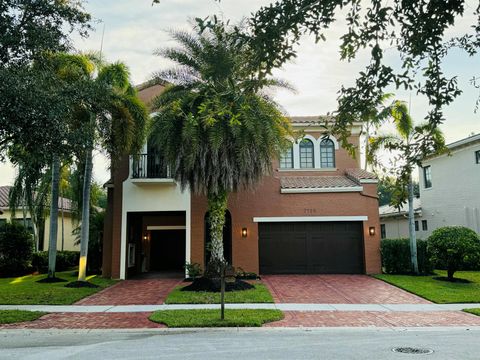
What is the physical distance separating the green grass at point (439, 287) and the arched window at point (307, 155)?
7.00 metres

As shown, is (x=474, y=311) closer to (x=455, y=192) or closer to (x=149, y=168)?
(x=149, y=168)

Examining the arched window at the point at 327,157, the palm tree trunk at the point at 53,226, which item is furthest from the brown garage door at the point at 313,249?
the palm tree trunk at the point at 53,226

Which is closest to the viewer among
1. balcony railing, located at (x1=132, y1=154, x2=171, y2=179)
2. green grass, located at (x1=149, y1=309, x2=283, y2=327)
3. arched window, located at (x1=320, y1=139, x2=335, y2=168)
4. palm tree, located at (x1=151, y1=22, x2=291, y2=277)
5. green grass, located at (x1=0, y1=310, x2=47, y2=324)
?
green grass, located at (x1=149, y1=309, x2=283, y2=327)

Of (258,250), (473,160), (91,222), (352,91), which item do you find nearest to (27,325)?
(352,91)

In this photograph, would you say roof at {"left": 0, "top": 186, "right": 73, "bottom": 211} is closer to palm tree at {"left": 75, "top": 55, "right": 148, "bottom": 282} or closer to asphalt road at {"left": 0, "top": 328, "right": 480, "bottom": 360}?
palm tree at {"left": 75, "top": 55, "right": 148, "bottom": 282}

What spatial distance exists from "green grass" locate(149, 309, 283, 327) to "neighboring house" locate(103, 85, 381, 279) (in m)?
7.75

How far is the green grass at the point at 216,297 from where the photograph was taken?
12.8m

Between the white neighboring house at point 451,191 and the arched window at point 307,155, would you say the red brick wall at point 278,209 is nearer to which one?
the arched window at point 307,155

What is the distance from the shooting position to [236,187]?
15000mm

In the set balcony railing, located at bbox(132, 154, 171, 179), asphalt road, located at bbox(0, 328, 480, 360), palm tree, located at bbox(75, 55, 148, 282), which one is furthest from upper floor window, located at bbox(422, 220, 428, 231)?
palm tree, located at bbox(75, 55, 148, 282)

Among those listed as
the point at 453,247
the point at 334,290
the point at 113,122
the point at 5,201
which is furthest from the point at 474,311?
the point at 5,201

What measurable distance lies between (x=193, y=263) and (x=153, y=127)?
20.8ft

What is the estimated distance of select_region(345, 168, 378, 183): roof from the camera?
19719 mm

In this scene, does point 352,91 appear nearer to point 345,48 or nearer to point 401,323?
point 345,48
